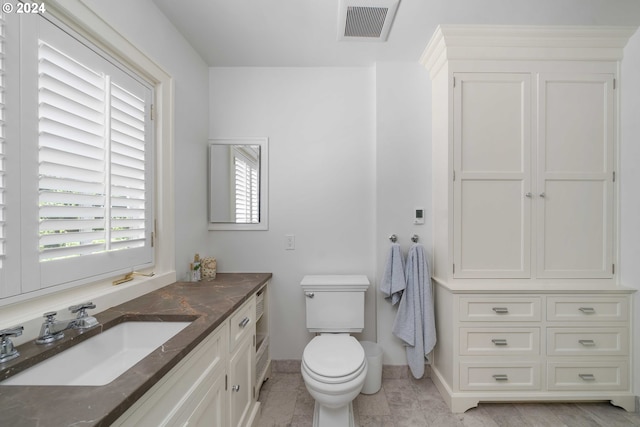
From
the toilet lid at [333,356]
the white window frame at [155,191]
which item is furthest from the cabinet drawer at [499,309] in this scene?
the white window frame at [155,191]

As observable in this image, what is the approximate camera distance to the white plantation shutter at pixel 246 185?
221cm

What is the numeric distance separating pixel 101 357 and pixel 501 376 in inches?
88.3

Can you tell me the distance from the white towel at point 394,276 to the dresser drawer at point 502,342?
1.57 feet

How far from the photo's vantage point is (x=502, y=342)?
68.3 inches

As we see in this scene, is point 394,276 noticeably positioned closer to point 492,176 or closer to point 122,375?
point 492,176

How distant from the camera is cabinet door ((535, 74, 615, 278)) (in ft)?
5.92

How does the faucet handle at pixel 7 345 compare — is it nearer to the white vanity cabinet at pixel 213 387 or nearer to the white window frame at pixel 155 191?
the white window frame at pixel 155 191

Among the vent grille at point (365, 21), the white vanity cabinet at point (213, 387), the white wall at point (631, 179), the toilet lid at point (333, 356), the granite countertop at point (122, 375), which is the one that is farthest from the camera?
the white wall at point (631, 179)

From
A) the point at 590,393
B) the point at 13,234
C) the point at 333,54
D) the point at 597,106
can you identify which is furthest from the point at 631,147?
the point at 13,234

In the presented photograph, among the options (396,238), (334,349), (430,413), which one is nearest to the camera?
(334,349)

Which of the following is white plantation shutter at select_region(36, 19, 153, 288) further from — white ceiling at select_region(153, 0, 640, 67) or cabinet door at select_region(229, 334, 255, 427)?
cabinet door at select_region(229, 334, 255, 427)

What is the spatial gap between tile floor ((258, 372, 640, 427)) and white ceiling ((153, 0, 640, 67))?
255cm

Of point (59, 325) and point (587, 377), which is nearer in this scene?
point (59, 325)

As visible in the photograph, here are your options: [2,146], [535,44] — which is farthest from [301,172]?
[535,44]
